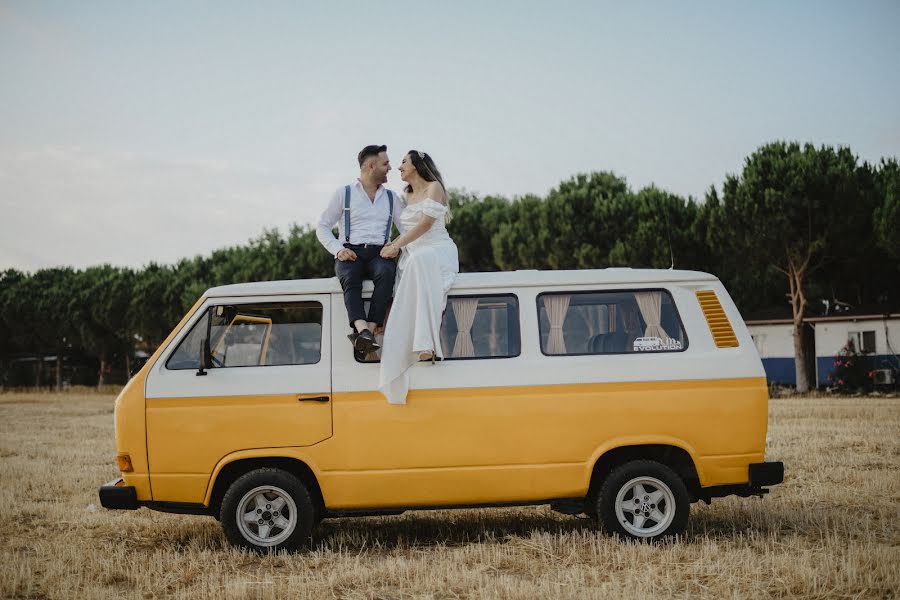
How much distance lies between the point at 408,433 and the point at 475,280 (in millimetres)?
1420

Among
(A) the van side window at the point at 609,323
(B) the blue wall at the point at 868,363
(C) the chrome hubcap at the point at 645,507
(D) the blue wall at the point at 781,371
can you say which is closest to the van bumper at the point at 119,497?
(A) the van side window at the point at 609,323

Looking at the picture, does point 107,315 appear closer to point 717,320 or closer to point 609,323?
point 609,323

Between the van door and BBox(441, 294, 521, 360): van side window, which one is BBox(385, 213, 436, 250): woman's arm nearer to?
BBox(441, 294, 521, 360): van side window

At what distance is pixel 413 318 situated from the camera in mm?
7238

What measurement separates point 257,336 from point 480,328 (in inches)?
75.8

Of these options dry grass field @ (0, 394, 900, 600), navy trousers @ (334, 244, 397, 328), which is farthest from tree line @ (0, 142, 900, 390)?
navy trousers @ (334, 244, 397, 328)

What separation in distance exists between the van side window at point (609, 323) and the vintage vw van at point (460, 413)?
0.01m

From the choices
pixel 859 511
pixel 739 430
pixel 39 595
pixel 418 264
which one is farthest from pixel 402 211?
pixel 859 511

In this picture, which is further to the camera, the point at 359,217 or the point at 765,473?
the point at 359,217

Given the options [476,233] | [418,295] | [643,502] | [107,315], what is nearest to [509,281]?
[418,295]

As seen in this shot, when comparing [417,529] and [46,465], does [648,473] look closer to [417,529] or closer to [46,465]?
[417,529]

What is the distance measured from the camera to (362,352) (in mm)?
7328

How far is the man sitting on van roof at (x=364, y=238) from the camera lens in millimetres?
7312

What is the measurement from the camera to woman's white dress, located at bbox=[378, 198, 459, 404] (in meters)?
7.13
